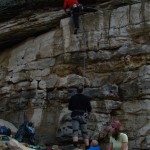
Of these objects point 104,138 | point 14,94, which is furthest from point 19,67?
point 104,138

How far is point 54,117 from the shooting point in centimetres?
1559

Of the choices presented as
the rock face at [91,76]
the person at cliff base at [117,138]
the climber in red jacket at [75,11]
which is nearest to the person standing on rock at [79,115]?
the rock face at [91,76]

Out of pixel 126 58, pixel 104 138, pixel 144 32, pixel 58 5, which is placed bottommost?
pixel 104 138

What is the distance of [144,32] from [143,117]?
11.1ft

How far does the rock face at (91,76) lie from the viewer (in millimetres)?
14543

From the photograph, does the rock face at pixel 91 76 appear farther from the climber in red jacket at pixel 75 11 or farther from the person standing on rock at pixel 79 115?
the person standing on rock at pixel 79 115

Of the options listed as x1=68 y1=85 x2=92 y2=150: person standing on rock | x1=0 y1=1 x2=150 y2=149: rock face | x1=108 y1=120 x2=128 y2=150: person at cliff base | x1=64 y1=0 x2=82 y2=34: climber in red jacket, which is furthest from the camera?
x1=64 y1=0 x2=82 y2=34: climber in red jacket

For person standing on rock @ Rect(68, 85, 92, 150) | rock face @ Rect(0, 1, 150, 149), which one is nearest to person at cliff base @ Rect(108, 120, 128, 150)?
person standing on rock @ Rect(68, 85, 92, 150)

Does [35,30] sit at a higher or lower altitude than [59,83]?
higher

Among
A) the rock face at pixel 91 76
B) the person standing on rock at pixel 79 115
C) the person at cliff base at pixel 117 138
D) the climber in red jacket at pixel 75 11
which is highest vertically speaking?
the climber in red jacket at pixel 75 11

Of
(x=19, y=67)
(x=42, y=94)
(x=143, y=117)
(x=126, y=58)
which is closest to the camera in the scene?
(x=143, y=117)

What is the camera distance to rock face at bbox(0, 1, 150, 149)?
1454cm

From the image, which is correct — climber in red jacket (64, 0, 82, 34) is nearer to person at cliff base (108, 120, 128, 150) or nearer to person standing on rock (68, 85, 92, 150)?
person standing on rock (68, 85, 92, 150)

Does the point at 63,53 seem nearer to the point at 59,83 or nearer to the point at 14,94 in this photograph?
the point at 59,83
